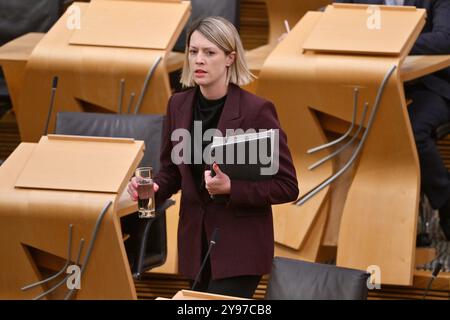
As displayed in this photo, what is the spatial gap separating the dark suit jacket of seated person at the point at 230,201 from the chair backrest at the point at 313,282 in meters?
0.08

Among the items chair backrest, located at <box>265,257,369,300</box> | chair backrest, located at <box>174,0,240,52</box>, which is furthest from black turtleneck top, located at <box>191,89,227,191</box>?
chair backrest, located at <box>174,0,240,52</box>

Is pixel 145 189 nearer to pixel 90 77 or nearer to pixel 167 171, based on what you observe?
pixel 167 171

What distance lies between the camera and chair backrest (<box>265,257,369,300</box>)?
2406 millimetres

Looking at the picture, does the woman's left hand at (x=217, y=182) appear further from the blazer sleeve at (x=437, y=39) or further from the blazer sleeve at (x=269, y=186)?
the blazer sleeve at (x=437, y=39)

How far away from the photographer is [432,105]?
368 cm

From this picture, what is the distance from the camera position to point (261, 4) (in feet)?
15.3

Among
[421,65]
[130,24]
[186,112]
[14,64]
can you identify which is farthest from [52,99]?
[186,112]

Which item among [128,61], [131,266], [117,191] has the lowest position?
[131,266]

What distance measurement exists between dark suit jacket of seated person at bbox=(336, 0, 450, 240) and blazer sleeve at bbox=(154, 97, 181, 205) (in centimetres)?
117

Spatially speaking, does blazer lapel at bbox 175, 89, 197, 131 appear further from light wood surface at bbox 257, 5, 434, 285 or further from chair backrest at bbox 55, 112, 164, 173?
light wood surface at bbox 257, 5, 434, 285

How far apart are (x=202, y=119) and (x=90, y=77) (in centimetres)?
128

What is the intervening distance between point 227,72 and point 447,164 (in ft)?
5.69
